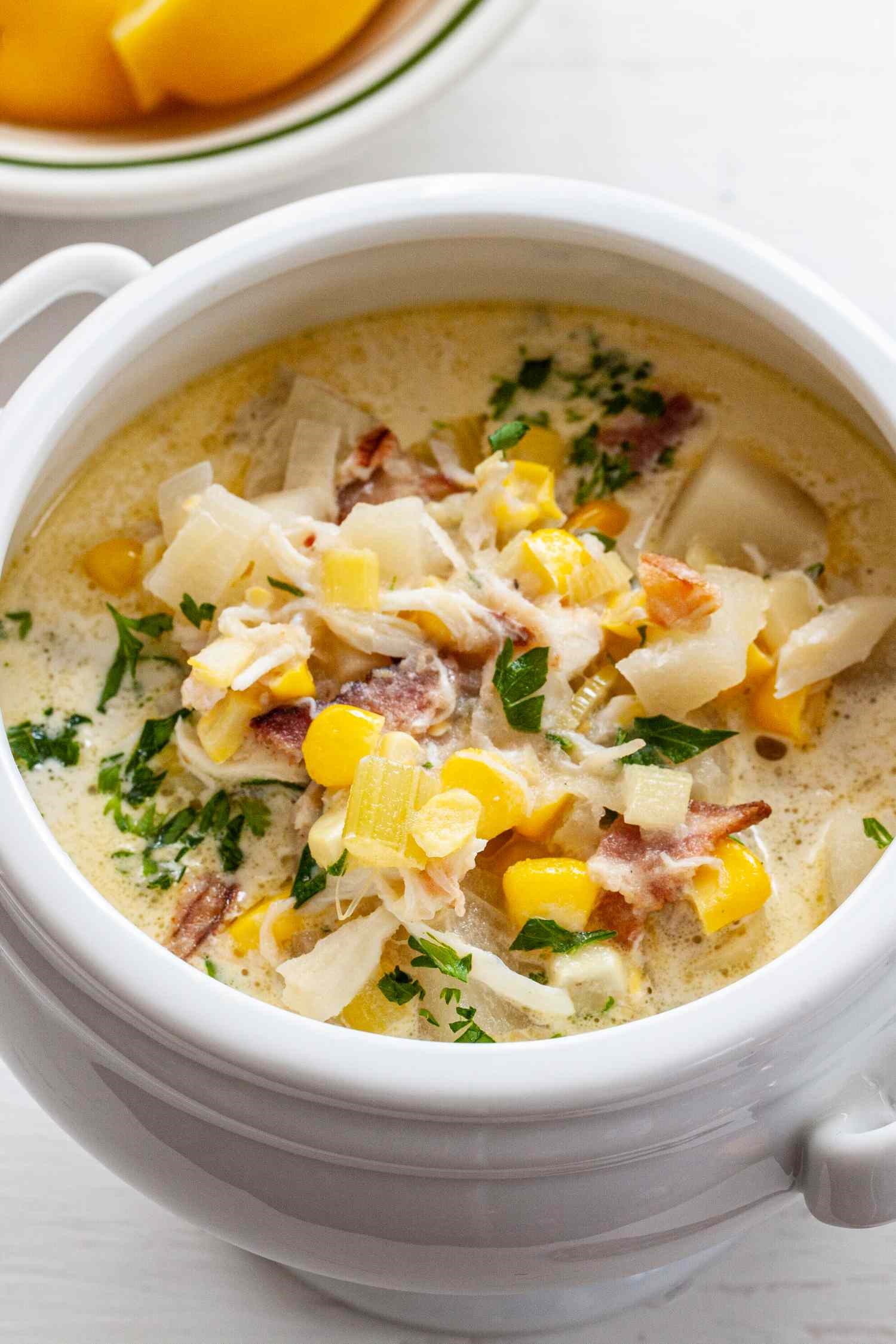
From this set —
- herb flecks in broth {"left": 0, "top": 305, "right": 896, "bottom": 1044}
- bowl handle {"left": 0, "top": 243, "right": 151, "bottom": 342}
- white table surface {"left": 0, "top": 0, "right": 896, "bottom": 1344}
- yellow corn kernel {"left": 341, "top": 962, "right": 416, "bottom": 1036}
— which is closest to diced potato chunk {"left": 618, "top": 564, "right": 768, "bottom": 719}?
herb flecks in broth {"left": 0, "top": 305, "right": 896, "bottom": 1044}

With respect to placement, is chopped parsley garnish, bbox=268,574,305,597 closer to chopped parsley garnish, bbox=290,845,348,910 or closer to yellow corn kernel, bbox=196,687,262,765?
yellow corn kernel, bbox=196,687,262,765

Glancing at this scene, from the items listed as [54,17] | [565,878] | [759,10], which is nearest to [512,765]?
[565,878]

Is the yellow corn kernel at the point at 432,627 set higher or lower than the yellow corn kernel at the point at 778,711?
higher

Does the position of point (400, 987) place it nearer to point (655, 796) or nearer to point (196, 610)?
point (655, 796)

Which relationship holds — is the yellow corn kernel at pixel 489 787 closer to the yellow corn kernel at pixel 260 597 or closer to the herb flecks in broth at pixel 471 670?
the herb flecks in broth at pixel 471 670

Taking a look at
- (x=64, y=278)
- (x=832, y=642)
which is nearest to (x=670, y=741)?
(x=832, y=642)

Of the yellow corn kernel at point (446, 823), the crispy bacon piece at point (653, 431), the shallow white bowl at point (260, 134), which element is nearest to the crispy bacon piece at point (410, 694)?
the yellow corn kernel at point (446, 823)

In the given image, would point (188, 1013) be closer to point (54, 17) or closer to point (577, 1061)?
point (577, 1061)
